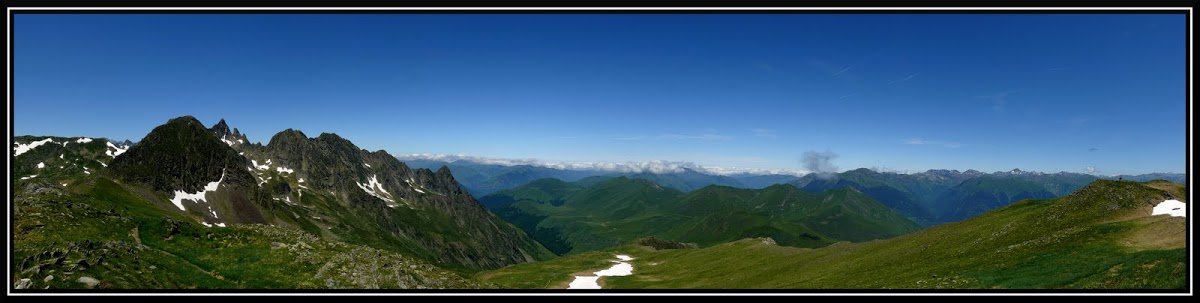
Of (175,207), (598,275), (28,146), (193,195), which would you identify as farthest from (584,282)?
(28,146)

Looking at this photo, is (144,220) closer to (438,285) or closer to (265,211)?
(438,285)

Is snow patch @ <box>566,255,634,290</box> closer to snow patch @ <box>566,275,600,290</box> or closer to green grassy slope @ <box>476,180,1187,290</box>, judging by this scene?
snow patch @ <box>566,275,600,290</box>

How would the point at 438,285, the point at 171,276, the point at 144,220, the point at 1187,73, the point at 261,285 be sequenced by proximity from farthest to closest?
1. the point at 144,220
2. the point at 438,285
3. the point at 261,285
4. the point at 171,276
5. the point at 1187,73

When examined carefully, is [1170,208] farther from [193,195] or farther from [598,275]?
[193,195]

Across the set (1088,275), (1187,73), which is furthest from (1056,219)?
(1187,73)

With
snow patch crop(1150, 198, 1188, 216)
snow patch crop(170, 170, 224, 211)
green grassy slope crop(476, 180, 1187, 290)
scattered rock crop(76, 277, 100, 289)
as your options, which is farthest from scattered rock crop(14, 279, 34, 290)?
snow patch crop(170, 170, 224, 211)
